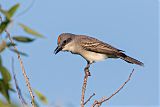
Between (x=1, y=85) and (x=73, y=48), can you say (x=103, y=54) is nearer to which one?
(x=73, y=48)

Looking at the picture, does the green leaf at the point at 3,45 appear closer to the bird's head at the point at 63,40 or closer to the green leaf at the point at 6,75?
the green leaf at the point at 6,75

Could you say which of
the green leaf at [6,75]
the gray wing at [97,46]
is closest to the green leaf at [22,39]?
the green leaf at [6,75]

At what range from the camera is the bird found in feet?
36.8

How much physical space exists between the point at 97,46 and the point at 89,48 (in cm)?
38

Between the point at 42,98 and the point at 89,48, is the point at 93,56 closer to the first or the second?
the point at 89,48

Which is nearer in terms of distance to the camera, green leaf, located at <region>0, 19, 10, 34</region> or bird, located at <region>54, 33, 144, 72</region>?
green leaf, located at <region>0, 19, 10, 34</region>

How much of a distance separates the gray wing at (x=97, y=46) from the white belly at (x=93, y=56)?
11 cm

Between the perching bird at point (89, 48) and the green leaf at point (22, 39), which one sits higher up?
the perching bird at point (89, 48)

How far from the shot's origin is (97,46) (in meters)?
12.0

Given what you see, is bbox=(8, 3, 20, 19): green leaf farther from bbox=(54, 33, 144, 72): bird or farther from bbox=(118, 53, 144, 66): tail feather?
bbox=(118, 53, 144, 66): tail feather

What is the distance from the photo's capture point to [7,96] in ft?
6.43

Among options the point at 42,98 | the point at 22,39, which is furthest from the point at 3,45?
the point at 42,98

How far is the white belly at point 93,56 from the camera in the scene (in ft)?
36.7

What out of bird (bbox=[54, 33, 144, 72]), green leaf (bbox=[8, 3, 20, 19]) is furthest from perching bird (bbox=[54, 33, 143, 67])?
green leaf (bbox=[8, 3, 20, 19])
